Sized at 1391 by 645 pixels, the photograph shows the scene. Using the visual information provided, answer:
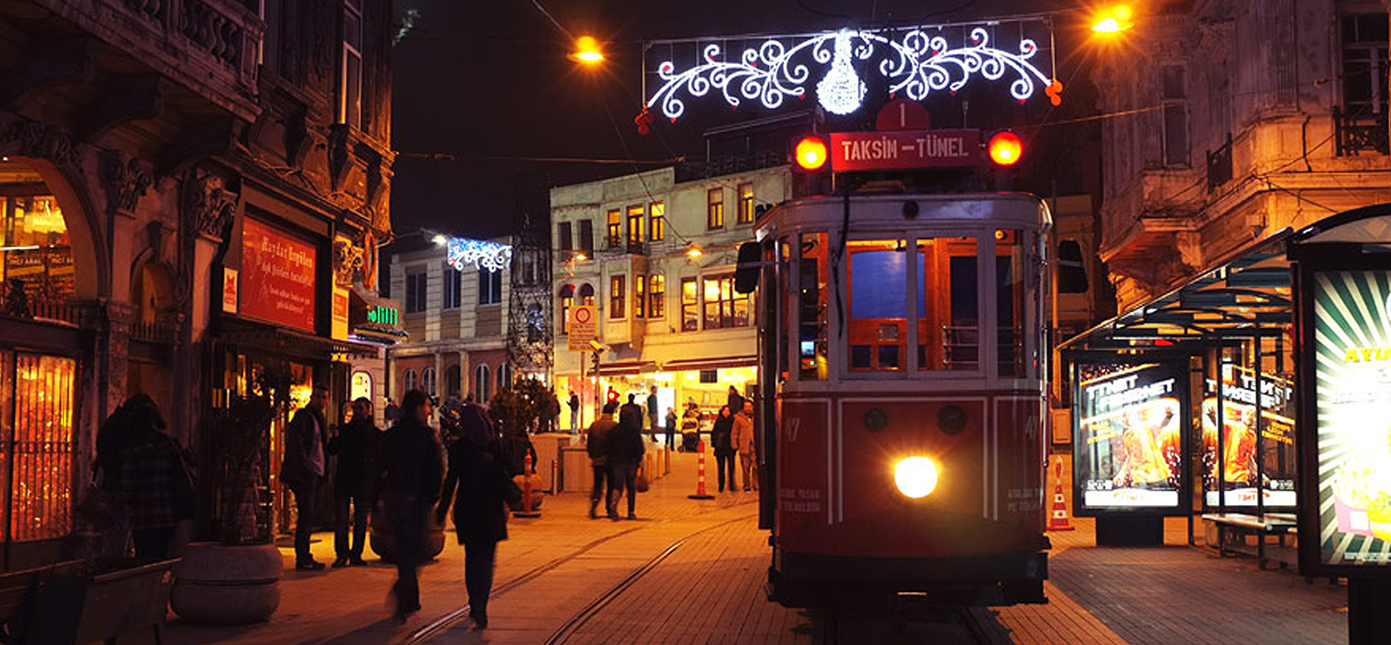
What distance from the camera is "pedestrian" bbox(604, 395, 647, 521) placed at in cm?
2138

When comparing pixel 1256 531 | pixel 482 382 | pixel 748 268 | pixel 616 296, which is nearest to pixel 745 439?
pixel 1256 531

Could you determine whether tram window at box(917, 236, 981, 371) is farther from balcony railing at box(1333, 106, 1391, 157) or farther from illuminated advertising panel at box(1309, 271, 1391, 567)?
balcony railing at box(1333, 106, 1391, 157)

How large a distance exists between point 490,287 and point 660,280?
1020cm

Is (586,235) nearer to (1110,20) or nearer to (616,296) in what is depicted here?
(616,296)

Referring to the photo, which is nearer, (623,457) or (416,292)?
(623,457)

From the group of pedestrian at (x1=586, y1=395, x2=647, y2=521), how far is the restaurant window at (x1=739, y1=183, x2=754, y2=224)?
30.4m

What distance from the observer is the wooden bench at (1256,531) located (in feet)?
43.0

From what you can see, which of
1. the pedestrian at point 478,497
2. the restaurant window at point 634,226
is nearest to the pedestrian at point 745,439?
the pedestrian at point 478,497

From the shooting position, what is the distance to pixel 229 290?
1623cm

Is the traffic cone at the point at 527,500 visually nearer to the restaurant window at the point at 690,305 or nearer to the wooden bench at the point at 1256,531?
the wooden bench at the point at 1256,531

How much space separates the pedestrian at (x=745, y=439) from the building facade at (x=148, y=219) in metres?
10.4

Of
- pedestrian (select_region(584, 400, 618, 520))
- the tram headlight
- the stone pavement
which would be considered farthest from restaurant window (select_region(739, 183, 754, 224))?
the tram headlight

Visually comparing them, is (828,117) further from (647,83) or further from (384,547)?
(384,547)

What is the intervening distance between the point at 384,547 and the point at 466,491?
4.28 meters
